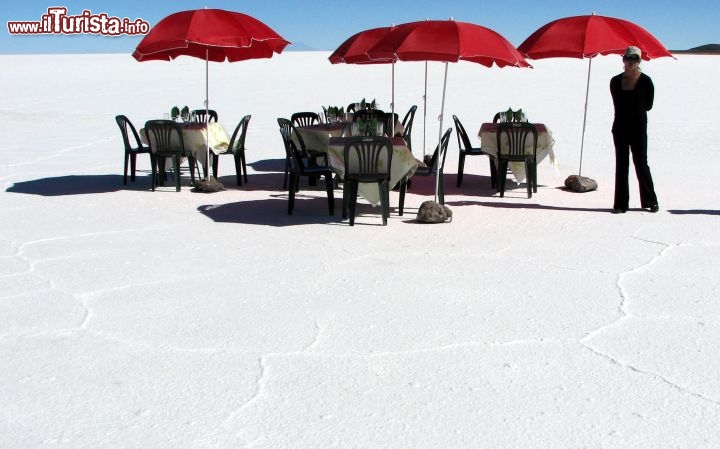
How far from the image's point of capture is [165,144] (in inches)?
400

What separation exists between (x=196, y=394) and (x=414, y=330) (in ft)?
4.73

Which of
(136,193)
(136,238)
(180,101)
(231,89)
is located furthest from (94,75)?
(136,238)

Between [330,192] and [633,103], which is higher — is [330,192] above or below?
below

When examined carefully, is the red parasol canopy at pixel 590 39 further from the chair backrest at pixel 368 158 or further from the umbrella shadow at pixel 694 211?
the chair backrest at pixel 368 158

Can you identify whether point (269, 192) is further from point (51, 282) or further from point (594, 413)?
point (594, 413)

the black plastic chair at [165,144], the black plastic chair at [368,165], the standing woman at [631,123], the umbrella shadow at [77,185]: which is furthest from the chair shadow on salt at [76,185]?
the standing woman at [631,123]

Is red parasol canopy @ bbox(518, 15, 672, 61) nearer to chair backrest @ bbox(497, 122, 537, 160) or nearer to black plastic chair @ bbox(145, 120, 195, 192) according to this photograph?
chair backrest @ bbox(497, 122, 537, 160)

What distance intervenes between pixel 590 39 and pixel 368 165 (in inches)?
111

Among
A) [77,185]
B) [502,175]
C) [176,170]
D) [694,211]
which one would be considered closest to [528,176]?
[502,175]

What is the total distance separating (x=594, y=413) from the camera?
Answer: 12.2 ft

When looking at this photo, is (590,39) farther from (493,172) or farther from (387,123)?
(387,123)

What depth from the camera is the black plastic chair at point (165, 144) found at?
10.0m

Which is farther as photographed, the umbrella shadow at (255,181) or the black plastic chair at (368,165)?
the umbrella shadow at (255,181)

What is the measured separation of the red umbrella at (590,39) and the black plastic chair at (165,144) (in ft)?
13.6
